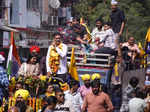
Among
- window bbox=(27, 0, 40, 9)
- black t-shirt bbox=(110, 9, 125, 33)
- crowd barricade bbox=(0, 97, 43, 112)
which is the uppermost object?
window bbox=(27, 0, 40, 9)

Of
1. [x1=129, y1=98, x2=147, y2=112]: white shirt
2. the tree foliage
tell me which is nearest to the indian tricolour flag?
[x1=129, y1=98, x2=147, y2=112]: white shirt

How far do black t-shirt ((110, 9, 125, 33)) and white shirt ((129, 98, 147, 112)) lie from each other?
18.1ft

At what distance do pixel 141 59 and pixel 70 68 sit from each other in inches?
141

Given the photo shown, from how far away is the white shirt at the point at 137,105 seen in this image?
37.7 feet

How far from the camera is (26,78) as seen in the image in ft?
41.5

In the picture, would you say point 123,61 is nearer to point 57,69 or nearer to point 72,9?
point 57,69

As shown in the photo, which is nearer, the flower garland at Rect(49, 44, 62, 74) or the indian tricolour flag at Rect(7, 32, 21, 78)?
the flower garland at Rect(49, 44, 62, 74)

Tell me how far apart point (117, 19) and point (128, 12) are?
17686mm

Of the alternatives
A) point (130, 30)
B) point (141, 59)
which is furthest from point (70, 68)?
point (130, 30)

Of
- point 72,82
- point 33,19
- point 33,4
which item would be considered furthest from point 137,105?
point 33,4

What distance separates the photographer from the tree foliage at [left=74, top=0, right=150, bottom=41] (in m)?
33.7

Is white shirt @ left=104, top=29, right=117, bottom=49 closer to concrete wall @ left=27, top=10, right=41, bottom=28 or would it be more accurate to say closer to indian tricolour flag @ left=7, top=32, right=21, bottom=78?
indian tricolour flag @ left=7, top=32, right=21, bottom=78

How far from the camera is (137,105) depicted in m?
11.5

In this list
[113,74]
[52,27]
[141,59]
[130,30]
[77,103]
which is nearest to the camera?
[77,103]
